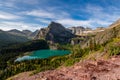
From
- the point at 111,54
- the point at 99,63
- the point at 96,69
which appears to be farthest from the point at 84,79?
the point at 111,54

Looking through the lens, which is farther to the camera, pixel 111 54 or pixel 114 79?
pixel 111 54

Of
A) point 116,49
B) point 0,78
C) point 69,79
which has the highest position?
point 116,49

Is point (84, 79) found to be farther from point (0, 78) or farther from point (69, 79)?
point (0, 78)

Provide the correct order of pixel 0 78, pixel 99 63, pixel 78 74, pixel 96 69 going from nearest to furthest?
1. pixel 78 74
2. pixel 96 69
3. pixel 99 63
4. pixel 0 78

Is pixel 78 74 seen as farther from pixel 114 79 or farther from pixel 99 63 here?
pixel 99 63

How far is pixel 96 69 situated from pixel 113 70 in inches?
104

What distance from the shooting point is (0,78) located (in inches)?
5202

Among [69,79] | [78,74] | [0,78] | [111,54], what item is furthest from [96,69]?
[0,78]

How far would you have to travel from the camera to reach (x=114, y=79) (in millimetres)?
28234

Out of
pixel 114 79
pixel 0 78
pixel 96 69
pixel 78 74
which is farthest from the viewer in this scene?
pixel 0 78

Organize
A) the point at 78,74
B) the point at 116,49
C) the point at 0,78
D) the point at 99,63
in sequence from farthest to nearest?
the point at 0,78 < the point at 116,49 < the point at 99,63 < the point at 78,74

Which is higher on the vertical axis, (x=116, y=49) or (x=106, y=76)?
(x=116, y=49)

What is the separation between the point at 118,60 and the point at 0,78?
347 feet

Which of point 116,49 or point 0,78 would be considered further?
point 0,78
